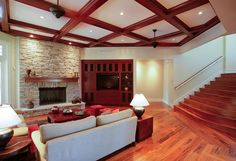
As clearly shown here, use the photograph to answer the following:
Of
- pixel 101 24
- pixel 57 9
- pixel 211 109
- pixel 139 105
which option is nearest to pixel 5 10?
pixel 57 9

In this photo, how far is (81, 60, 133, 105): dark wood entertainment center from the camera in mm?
8117

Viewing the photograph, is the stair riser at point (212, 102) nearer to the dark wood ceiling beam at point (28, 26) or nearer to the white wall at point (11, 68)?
the dark wood ceiling beam at point (28, 26)

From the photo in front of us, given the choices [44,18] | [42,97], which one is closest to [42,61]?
[42,97]

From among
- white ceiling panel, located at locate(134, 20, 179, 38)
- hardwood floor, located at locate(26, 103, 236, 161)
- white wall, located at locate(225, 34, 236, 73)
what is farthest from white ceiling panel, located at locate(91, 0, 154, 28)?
white wall, located at locate(225, 34, 236, 73)

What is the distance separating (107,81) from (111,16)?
457 cm

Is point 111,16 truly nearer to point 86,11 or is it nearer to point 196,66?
point 86,11

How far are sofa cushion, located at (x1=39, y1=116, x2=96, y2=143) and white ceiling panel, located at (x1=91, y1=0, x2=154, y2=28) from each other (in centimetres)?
246

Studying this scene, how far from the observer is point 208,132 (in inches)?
173

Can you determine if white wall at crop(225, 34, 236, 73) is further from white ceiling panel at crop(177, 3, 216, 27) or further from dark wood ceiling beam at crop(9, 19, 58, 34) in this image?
dark wood ceiling beam at crop(9, 19, 58, 34)

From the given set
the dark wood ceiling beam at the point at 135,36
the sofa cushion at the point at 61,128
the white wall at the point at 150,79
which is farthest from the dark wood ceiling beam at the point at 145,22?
the white wall at the point at 150,79

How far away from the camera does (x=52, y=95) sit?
701 cm

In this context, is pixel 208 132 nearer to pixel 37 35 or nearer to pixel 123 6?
pixel 123 6

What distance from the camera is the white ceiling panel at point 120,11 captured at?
339 cm

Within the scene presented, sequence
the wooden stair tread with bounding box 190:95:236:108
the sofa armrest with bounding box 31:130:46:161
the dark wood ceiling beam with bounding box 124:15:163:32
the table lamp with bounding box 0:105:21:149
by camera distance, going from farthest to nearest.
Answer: the wooden stair tread with bounding box 190:95:236:108
the dark wood ceiling beam with bounding box 124:15:163:32
the sofa armrest with bounding box 31:130:46:161
the table lamp with bounding box 0:105:21:149
